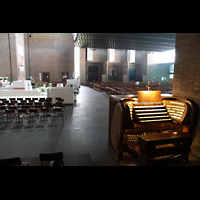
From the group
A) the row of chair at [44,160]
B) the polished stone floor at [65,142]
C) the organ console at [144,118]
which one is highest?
the organ console at [144,118]

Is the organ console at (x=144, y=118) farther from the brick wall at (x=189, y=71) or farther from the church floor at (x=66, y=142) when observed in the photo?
the church floor at (x=66, y=142)

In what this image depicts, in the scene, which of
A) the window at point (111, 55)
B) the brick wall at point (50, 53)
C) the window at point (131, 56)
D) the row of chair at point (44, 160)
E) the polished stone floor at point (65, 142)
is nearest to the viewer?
the row of chair at point (44, 160)

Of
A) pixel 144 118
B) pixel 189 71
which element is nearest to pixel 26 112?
pixel 144 118

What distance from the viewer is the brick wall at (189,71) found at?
4.36m

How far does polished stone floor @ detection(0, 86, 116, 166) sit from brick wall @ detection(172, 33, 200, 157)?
239cm

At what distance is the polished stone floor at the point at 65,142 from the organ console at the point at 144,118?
605 millimetres

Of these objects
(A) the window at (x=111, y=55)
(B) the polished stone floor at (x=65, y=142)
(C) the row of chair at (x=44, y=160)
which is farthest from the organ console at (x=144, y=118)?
(A) the window at (x=111, y=55)

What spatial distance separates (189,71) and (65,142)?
4202mm

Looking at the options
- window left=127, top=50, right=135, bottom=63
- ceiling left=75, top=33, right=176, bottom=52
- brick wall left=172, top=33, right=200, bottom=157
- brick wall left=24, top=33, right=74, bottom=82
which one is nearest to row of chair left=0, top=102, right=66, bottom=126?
brick wall left=172, top=33, right=200, bottom=157

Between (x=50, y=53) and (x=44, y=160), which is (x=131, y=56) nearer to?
(x=50, y=53)

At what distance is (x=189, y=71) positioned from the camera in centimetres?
460

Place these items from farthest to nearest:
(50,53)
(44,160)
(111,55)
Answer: (111,55)
(50,53)
(44,160)

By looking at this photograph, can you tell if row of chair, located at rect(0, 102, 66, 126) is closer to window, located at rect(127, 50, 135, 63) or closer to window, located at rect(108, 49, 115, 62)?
window, located at rect(108, 49, 115, 62)

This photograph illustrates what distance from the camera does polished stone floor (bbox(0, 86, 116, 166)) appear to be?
14.6ft
